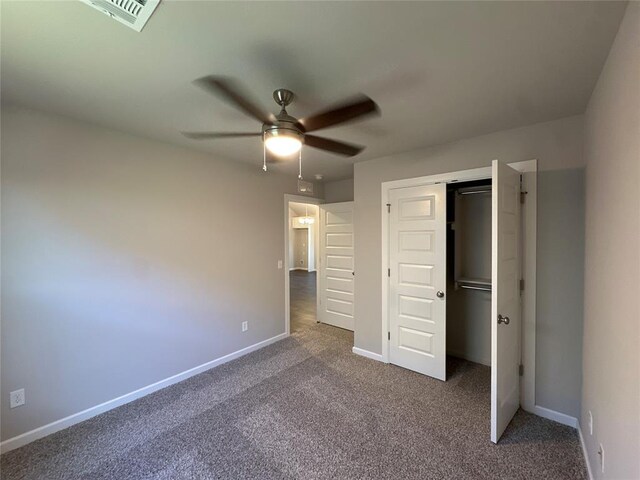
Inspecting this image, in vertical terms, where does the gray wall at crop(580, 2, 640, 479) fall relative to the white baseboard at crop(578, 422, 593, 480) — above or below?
above

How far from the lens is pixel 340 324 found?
4496 millimetres

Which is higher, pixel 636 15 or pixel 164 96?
pixel 164 96

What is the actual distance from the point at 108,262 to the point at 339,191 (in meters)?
3.26

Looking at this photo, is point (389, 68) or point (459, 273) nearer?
point (389, 68)

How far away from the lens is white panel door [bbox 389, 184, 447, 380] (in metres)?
2.81

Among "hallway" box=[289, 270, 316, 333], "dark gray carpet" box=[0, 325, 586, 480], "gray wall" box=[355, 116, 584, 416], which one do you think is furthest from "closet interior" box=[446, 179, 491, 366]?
"hallway" box=[289, 270, 316, 333]

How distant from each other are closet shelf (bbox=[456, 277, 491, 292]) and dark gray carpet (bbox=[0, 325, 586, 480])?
93cm

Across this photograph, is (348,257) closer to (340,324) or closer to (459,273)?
(340,324)

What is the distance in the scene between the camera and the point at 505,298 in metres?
2.02

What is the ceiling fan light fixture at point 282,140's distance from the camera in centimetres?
157

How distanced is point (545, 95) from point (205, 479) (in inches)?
133

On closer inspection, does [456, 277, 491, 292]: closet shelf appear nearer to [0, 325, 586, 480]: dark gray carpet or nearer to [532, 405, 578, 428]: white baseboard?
[0, 325, 586, 480]: dark gray carpet

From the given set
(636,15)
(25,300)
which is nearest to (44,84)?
(25,300)

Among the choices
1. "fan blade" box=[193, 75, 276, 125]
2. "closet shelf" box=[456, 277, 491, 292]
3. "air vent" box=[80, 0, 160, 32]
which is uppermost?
"air vent" box=[80, 0, 160, 32]
